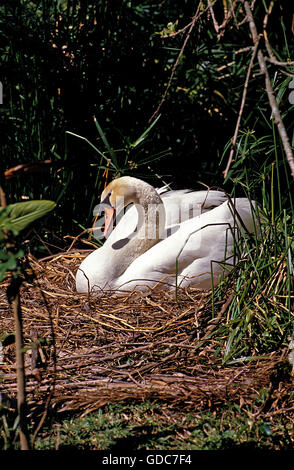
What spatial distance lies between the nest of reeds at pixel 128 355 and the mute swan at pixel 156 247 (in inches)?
5.0

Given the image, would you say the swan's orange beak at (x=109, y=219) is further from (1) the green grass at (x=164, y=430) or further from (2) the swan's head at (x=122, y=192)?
(1) the green grass at (x=164, y=430)

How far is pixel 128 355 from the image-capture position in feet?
9.08

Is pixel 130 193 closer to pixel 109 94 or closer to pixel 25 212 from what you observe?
pixel 109 94

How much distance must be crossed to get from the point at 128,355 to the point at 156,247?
106 cm

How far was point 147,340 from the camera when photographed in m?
2.93

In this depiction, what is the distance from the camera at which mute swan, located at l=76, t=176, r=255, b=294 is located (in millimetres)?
3543

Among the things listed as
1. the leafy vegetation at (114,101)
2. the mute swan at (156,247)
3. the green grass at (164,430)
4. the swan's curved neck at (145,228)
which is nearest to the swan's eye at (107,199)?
A: the mute swan at (156,247)

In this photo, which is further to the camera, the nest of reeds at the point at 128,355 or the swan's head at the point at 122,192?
the swan's head at the point at 122,192

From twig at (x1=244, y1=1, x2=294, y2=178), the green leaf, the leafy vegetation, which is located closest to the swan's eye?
the leafy vegetation

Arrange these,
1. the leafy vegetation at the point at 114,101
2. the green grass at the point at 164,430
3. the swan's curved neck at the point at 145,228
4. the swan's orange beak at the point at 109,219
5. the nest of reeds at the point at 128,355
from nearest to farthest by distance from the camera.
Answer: the green grass at the point at 164,430
the nest of reeds at the point at 128,355
the swan's curved neck at the point at 145,228
the swan's orange beak at the point at 109,219
the leafy vegetation at the point at 114,101

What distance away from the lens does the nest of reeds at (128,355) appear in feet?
7.86

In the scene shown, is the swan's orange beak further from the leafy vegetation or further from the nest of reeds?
the nest of reeds

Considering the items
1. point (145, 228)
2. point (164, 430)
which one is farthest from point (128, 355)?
point (145, 228)

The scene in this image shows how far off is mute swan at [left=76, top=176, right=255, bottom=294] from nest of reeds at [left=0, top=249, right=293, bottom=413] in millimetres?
128
